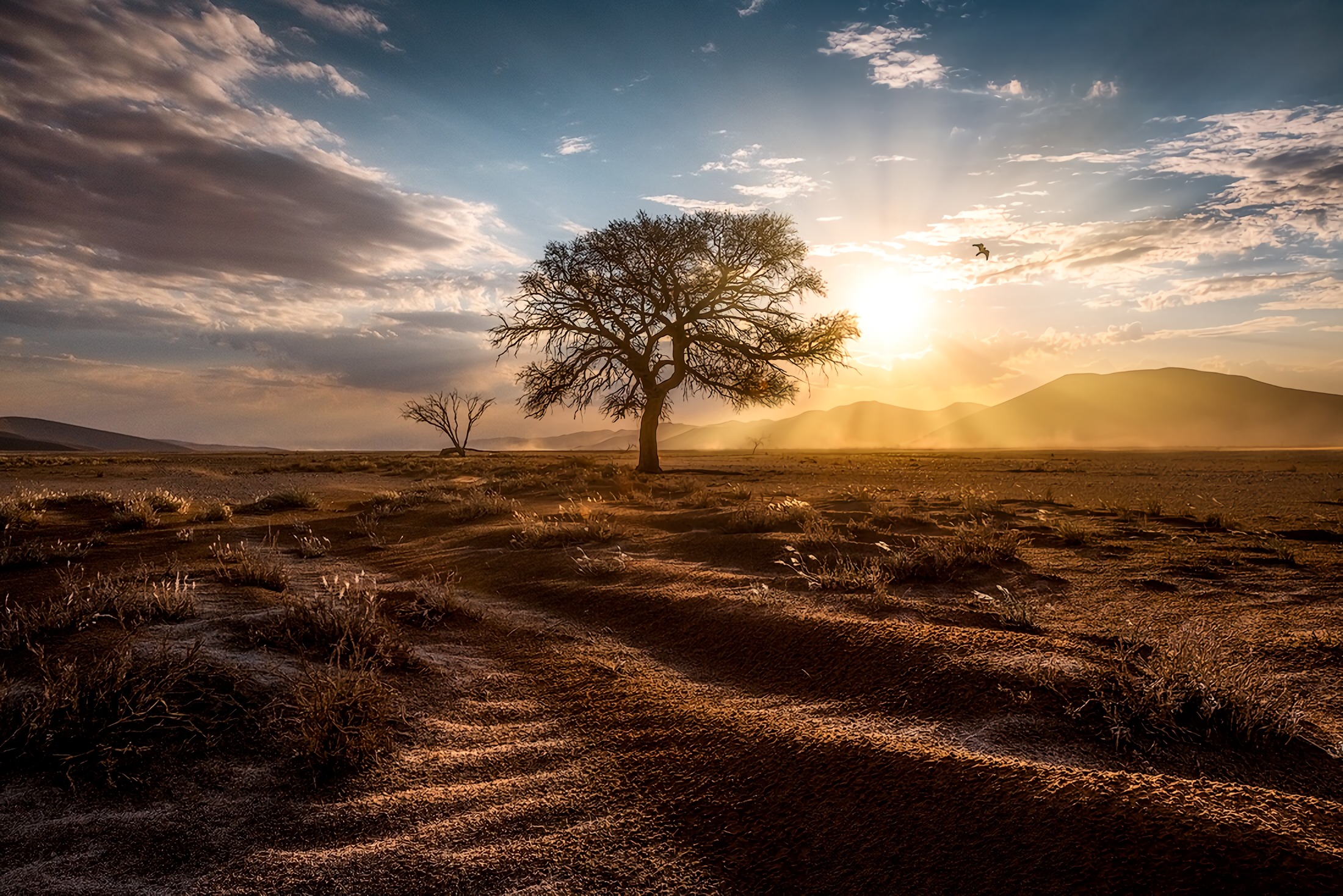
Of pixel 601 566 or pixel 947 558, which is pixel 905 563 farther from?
pixel 601 566

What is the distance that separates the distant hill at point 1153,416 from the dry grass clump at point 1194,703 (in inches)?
4353

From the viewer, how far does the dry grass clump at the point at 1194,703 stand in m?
2.54

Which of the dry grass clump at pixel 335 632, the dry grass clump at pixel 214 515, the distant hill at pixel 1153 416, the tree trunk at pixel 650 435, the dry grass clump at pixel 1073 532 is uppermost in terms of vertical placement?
the distant hill at pixel 1153 416

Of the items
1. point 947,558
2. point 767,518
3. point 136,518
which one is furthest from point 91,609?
point 136,518

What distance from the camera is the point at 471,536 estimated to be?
30.5 feet

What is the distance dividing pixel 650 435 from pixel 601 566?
17089mm

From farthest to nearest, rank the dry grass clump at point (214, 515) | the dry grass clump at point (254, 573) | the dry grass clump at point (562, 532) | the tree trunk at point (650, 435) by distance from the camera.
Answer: the tree trunk at point (650, 435) → the dry grass clump at point (214, 515) → the dry grass clump at point (562, 532) → the dry grass clump at point (254, 573)

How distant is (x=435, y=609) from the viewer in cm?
505

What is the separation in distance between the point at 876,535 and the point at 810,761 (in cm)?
565

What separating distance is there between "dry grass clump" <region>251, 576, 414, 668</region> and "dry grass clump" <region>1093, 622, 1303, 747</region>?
374 cm

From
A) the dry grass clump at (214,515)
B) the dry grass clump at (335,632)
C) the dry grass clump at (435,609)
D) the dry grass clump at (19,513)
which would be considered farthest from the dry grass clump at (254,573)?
the dry grass clump at (214,515)

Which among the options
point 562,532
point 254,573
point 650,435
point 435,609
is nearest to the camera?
point 435,609

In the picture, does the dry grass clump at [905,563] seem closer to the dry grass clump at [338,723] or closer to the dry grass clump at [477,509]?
the dry grass clump at [338,723]

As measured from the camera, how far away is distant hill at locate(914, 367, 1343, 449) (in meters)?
106
